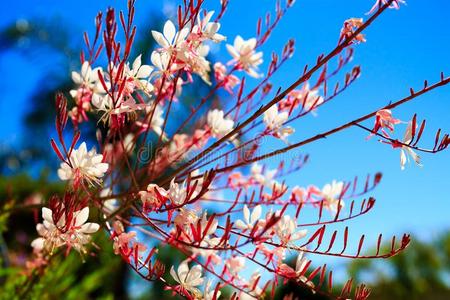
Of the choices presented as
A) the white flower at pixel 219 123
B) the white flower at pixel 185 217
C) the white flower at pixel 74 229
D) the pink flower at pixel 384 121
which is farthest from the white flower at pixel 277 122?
the white flower at pixel 74 229

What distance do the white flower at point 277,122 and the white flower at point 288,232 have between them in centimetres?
36

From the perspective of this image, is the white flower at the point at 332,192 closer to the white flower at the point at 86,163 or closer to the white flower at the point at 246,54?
the white flower at the point at 246,54

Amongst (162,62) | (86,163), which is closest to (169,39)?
(162,62)

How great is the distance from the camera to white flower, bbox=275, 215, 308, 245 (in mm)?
1095

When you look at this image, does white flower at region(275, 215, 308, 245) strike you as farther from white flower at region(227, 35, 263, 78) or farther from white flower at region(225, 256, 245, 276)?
white flower at region(227, 35, 263, 78)

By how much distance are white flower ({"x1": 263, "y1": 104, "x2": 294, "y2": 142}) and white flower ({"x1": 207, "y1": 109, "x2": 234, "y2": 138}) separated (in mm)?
222

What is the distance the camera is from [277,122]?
139cm

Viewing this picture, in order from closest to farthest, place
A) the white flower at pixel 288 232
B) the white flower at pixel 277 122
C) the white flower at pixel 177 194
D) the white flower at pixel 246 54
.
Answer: the white flower at pixel 177 194 < the white flower at pixel 288 232 < the white flower at pixel 277 122 < the white flower at pixel 246 54

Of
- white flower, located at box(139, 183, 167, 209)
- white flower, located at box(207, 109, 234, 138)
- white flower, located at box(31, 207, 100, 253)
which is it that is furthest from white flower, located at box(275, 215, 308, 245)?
white flower, located at box(207, 109, 234, 138)

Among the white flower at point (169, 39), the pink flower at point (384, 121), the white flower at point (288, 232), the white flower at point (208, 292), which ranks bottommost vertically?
the white flower at point (208, 292)

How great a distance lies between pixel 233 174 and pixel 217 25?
75 cm

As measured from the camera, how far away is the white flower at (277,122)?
4.49ft

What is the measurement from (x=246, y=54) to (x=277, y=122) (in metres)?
0.29

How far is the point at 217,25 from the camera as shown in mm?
1099
